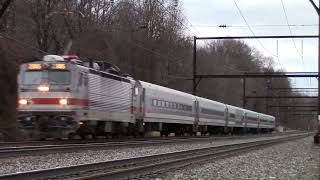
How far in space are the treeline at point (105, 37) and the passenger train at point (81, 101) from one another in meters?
6.89

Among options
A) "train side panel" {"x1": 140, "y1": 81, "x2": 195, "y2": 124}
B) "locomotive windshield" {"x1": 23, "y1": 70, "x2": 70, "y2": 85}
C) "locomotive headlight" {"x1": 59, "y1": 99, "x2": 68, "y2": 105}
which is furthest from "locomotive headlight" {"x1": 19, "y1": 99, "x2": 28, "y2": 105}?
"train side panel" {"x1": 140, "y1": 81, "x2": 195, "y2": 124}

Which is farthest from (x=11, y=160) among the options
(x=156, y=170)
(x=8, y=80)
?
(x=8, y=80)

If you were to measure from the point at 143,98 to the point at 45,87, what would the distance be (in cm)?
1020

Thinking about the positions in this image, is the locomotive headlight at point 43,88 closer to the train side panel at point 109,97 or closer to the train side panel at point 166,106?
the train side panel at point 109,97

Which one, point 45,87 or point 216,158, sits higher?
point 45,87

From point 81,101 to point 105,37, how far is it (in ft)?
104

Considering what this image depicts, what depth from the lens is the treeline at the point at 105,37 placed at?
3938 cm

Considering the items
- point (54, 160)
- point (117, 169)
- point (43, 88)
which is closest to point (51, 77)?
point (43, 88)

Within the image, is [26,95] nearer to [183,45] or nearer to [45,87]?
[45,87]

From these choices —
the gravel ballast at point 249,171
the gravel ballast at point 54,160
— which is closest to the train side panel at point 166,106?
the gravel ballast at point 54,160

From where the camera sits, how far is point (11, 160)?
1497 cm

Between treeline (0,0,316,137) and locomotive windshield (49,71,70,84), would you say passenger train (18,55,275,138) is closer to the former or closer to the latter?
locomotive windshield (49,71,70,84)

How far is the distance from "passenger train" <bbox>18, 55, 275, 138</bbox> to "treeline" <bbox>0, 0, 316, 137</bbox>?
6892mm

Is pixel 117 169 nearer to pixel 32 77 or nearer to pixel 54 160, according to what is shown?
pixel 54 160
